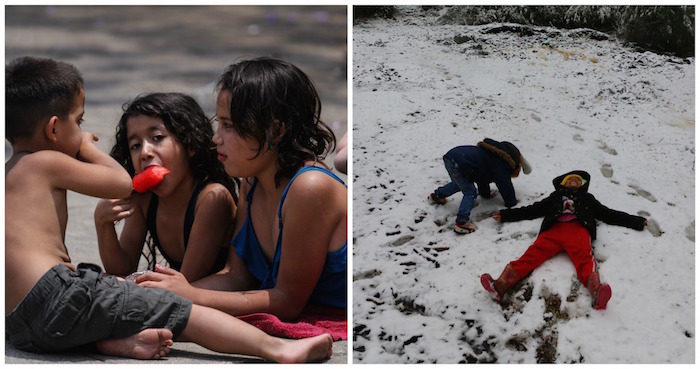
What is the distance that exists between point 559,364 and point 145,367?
104cm

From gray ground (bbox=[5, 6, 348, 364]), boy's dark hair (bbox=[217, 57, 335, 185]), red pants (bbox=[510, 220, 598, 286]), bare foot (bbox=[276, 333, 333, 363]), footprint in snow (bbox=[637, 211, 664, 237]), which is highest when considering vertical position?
boy's dark hair (bbox=[217, 57, 335, 185])

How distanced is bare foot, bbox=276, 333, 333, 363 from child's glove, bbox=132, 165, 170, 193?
69 cm

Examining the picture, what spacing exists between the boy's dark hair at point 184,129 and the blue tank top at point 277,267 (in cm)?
22

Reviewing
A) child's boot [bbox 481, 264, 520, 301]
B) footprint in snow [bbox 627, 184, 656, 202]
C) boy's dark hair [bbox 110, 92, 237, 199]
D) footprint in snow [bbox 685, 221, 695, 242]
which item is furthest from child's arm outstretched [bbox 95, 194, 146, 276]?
footprint in snow [bbox 685, 221, 695, 242]

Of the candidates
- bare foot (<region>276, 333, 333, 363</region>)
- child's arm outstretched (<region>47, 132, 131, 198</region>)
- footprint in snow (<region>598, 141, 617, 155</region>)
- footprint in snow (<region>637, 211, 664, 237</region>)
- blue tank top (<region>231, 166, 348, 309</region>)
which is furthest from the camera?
footprint in snow (<region>598, 141, 617, 155</region>)

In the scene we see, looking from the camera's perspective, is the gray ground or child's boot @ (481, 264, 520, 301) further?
the gray ground

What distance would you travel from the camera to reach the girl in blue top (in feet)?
7.41

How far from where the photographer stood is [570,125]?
2705 millimetres

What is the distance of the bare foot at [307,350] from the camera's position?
204 cm

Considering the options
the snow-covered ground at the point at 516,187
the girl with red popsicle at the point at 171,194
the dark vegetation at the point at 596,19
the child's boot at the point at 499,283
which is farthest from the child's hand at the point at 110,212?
the child's boot at the point at 499,283

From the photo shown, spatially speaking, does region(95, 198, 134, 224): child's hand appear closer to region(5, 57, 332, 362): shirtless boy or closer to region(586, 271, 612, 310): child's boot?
region(5, 57, 332, 362): shirtless boy

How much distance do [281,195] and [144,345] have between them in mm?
529

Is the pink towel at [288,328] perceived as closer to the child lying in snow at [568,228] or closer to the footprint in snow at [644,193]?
the child lying in snow at [568,228]

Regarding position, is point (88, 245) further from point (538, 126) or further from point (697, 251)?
point (697, 251)
